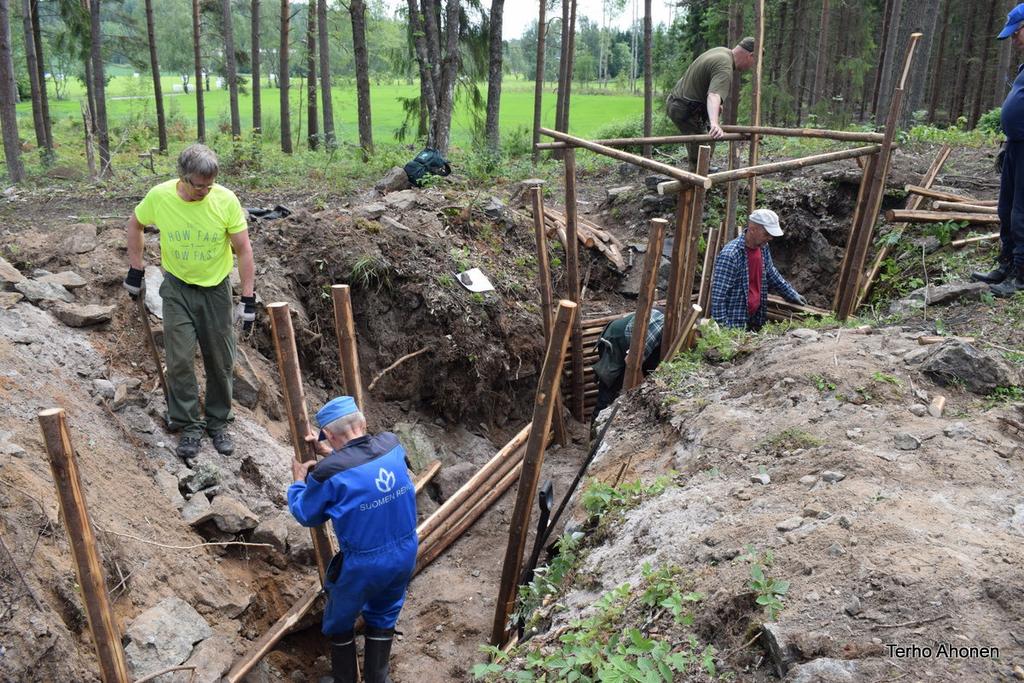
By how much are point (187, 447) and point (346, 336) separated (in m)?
1.84

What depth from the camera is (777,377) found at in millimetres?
4758

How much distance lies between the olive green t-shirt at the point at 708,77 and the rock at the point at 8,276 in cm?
677

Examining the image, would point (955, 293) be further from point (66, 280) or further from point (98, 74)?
point (98, 74)

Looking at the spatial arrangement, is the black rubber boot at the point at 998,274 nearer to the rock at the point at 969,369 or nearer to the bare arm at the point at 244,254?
the rock at the point at 969,369

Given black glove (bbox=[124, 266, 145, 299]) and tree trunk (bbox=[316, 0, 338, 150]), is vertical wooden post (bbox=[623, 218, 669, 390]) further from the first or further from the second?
tree trunk (bbox=[316, 0, 338, 150])

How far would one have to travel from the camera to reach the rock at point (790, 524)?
324cm

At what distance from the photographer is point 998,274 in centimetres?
600

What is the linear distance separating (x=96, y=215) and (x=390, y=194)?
346cm

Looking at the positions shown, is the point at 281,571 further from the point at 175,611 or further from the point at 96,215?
the point at 96,215

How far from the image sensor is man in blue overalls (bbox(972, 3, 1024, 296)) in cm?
548

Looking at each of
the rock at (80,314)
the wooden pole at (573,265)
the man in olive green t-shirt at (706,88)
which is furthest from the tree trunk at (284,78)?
the rock at (80,314)

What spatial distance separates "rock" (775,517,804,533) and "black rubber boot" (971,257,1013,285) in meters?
3.90

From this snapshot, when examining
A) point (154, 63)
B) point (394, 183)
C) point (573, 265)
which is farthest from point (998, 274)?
point (154, 63)

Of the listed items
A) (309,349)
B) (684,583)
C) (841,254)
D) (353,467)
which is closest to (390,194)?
(309,349)
